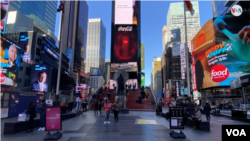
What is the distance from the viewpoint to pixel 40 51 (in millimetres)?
57719

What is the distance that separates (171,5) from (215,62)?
131m

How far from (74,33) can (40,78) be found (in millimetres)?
76136

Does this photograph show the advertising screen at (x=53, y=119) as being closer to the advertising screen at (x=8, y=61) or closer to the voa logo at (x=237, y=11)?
the advertising screen at (x=8, y=61)

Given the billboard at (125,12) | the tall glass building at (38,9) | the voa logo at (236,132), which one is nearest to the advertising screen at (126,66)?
the billboard at (125,12)

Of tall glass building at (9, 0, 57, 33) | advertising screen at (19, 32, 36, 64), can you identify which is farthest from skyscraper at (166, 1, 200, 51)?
advertising screen at (19, 32, 36, 64)

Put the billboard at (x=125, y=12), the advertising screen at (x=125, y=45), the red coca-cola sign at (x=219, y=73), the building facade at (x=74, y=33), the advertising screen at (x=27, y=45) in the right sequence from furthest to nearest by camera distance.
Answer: the building facade at (x=74, y=33)
the advertising screen at (x=125, y=45)
the billboard at (x=125, y=12)
the red coca-cola sign at (x=219, y=73)
the advertising screen at (x=27, y=45)

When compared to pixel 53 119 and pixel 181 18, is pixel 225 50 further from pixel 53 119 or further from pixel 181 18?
pixel 181 18

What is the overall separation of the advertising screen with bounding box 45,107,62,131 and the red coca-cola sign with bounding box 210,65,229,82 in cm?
5673

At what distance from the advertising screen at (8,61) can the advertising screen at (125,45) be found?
113 feet

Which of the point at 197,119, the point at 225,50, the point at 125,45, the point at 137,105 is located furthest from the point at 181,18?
the point at 197,119

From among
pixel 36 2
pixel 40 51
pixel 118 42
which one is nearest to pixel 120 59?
pixel 118 42

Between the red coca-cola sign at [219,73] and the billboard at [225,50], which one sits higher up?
the billboard at [225,50]

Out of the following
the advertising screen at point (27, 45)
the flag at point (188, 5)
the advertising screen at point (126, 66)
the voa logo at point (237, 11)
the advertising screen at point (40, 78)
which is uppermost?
the voa logo at point (237, 11)

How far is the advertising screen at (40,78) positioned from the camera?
49.5 m
